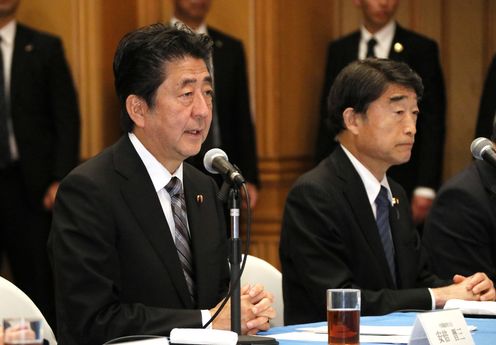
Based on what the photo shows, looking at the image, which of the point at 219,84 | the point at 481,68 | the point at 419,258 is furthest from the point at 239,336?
the point at 481,68

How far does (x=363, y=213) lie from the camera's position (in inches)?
161

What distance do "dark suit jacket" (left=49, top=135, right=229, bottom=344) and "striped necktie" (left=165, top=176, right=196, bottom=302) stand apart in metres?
0.02

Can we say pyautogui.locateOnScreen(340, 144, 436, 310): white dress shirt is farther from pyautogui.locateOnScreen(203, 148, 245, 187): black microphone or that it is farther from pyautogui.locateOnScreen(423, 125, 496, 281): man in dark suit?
pyautogui.locateOnScreen(203, 148, 245, 187): black microphone

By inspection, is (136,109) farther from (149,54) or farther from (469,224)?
(469,224)

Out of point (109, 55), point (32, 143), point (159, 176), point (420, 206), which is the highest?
point (109, 55)

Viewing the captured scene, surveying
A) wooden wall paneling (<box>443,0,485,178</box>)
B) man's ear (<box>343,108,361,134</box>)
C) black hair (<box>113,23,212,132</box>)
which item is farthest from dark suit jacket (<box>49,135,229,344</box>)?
wooden wall paneling (<box>443,0,485,178</box>)

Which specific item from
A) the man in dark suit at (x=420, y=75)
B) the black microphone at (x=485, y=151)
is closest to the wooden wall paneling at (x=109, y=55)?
the man in dark suit at (x=420, y=75)

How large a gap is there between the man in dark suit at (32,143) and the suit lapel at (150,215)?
2.59 metres

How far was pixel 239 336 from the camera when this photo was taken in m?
2.98

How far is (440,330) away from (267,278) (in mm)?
1290

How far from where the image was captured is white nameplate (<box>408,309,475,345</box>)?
2.76m

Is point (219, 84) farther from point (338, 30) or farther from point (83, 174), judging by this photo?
point (83, 174)

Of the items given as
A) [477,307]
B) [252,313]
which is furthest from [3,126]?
[477,307]

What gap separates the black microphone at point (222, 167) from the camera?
2900 millimetres
